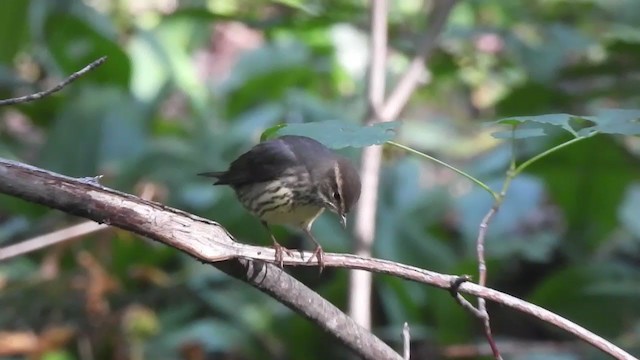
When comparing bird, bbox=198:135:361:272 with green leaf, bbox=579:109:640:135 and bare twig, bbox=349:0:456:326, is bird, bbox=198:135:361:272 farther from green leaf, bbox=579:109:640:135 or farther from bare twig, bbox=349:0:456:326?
green leaf, bbox=579:109:640:135

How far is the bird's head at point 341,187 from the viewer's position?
6.30 feet

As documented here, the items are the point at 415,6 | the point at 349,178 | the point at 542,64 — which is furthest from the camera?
the point at 415,6

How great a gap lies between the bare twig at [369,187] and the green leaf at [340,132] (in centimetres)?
95

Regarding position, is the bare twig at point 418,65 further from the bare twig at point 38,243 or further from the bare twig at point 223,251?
the bare twig at point 223,251

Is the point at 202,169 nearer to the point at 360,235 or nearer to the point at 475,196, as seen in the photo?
the point at 475,196

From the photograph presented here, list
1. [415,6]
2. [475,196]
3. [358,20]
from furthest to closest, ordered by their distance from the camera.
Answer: [415,6]
[475,196]
[358,20]

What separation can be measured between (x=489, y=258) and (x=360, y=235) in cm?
110

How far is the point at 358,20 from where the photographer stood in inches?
108

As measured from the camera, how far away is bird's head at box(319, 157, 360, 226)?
6.30 feet

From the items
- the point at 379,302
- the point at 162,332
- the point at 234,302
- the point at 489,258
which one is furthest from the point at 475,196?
the point at 162,332

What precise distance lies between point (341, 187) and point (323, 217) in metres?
1.40

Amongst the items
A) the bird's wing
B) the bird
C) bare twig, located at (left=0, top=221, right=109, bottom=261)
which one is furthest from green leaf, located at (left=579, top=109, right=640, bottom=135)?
the bird's wing

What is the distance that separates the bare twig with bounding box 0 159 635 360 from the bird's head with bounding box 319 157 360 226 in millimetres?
670

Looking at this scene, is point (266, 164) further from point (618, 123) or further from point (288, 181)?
point (618, 123)
